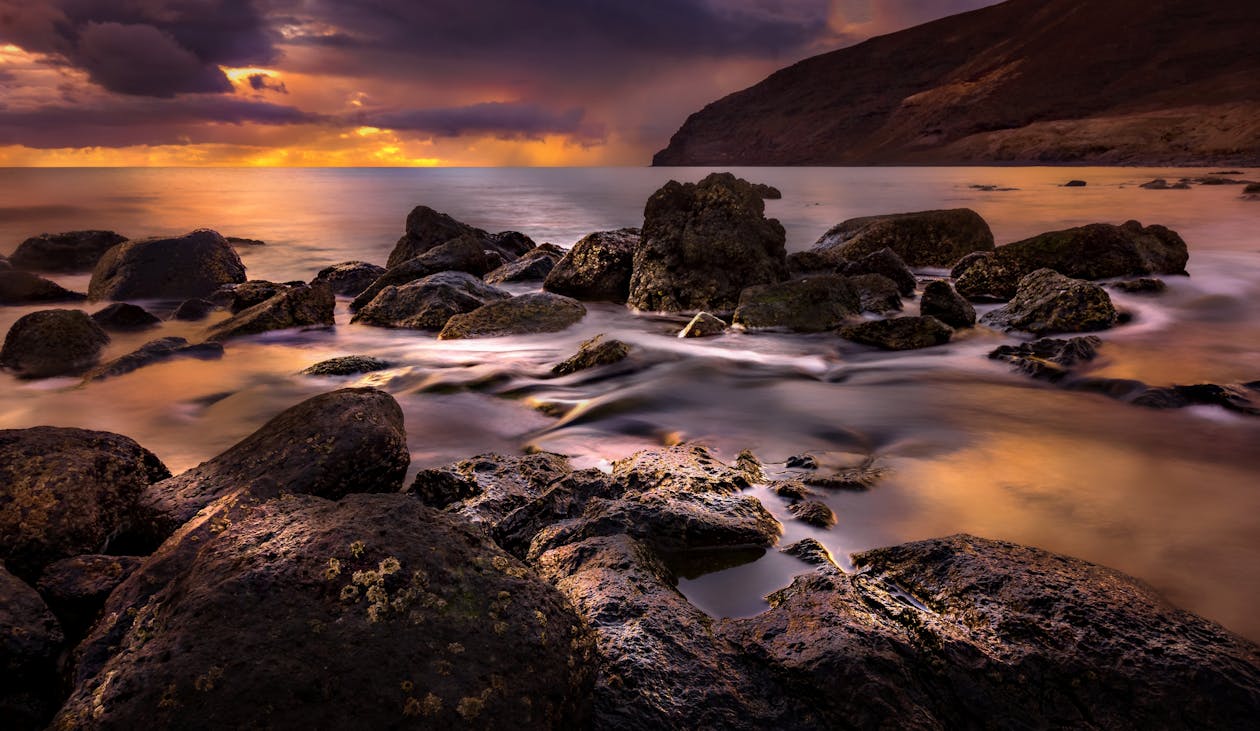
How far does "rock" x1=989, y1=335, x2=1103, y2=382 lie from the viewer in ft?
21.5

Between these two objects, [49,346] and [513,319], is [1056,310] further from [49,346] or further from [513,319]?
[49,346]

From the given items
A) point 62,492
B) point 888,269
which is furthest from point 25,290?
point 888,269

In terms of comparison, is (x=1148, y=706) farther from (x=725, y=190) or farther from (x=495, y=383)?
(x=725, y=190)

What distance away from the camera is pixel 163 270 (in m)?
11.7

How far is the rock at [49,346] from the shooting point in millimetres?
7352

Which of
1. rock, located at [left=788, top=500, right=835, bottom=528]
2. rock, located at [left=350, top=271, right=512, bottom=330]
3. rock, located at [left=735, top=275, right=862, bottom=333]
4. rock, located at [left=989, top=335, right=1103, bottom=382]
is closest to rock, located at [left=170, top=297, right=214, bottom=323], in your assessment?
rock, located at [left=350, top=271, right=512, bottom=330]

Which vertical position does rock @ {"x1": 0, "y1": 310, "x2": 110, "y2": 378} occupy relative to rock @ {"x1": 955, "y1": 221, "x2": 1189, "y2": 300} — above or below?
below

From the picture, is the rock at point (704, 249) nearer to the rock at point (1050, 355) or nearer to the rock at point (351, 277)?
the rock at point (1050, 355)

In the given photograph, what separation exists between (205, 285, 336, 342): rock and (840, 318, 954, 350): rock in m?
7.47

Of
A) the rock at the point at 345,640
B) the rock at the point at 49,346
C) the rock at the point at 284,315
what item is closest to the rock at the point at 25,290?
the rock at the point at 49,346

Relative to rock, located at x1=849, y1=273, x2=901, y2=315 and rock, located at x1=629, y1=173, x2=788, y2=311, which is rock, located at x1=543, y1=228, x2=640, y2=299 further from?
rock, located at x1=849, y1=273, x2=901, y2=315

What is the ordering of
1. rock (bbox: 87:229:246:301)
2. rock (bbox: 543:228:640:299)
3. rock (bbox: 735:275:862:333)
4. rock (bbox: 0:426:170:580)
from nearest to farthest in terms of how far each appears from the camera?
1. rock (bbox: 0:426:170:580)
2. rock (bbox: 735:275:862:333)
3. rock (bbox: 543:228:640:299)
4. rock (bbox: 87:229:246:301)

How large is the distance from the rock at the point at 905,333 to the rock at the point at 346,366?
5.57m

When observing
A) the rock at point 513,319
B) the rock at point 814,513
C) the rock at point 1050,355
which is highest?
the rock at point 1050,355
